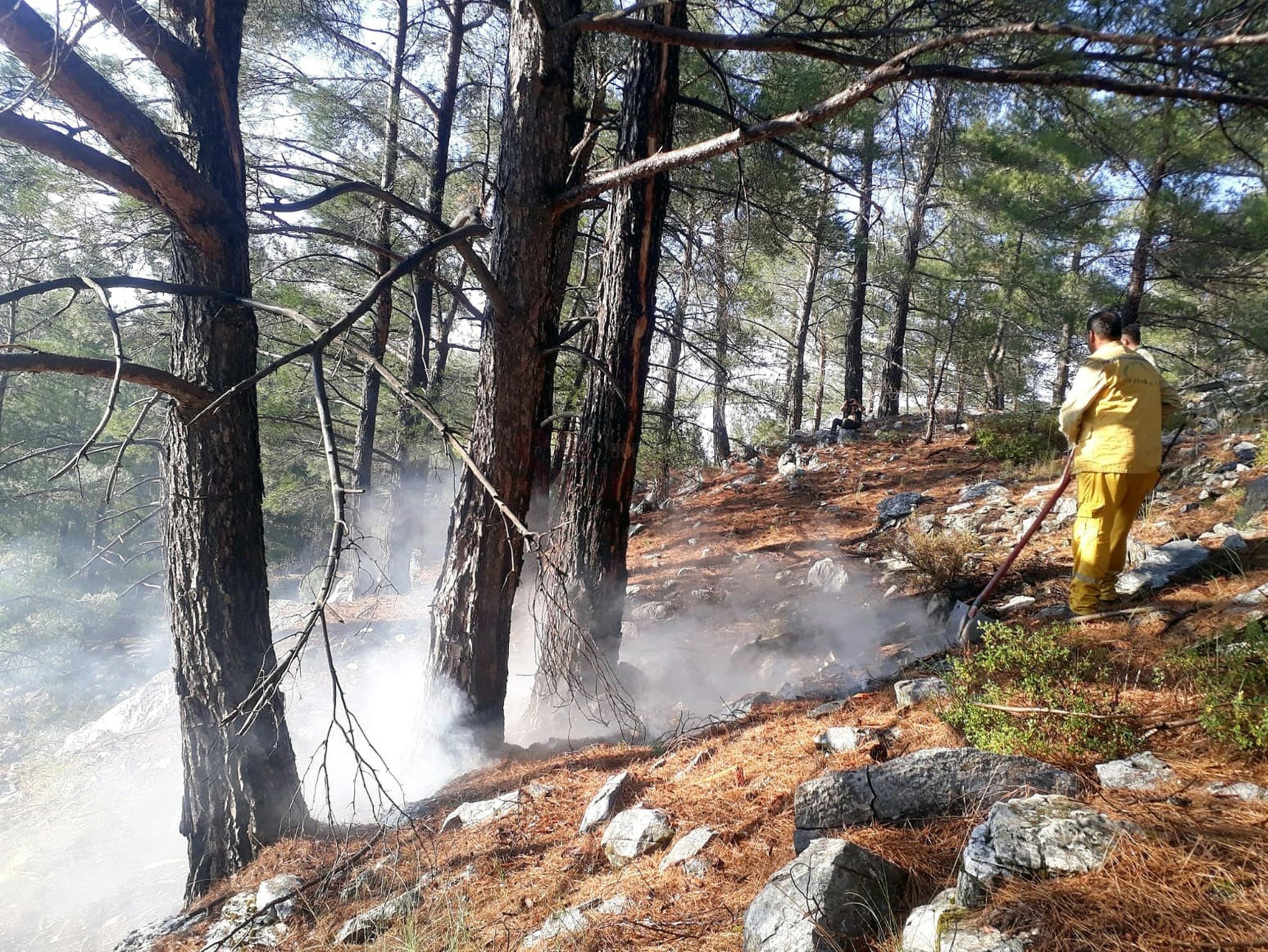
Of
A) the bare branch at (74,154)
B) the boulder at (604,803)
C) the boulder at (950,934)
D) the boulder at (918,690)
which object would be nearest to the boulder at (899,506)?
the boulder at (918,690)

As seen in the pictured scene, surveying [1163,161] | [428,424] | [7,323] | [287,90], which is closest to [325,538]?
[7,323]

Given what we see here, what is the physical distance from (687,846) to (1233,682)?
7.13 ft

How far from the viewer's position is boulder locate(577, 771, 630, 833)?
3016 millimetres

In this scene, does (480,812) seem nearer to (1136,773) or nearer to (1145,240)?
(1136,773)

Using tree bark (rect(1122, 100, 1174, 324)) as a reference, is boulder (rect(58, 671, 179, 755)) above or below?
below

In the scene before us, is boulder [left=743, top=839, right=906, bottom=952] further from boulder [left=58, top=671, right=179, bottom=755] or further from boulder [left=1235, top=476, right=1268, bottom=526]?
boulder [left=58, top=671, right=179, bottom=755]

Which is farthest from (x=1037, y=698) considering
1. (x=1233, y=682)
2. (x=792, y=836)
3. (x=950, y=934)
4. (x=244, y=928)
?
(x=244, y=928)

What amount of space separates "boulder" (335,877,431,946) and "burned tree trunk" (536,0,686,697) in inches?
87.2

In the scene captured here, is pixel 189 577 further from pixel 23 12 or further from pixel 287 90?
pixel 287 90

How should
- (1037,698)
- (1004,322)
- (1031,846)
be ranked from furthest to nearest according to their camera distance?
(1004,322), (1037,698), (1031,846)

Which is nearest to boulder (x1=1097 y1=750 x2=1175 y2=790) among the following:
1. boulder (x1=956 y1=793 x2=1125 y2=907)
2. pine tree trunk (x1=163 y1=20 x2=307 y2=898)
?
boulder (x1=956 y1=793 x2=1125 y2=907)

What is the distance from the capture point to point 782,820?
8.31ft

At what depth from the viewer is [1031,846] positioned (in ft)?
5.81

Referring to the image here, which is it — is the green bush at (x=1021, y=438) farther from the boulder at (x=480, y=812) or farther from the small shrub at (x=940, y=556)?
the boulder at (x=480, y=812)
